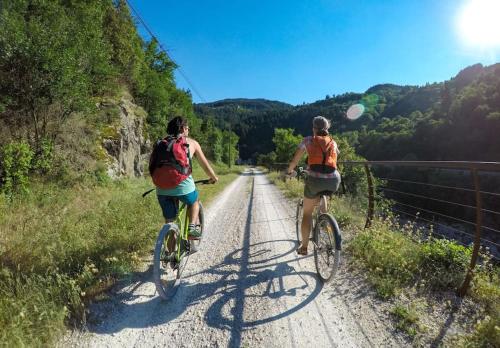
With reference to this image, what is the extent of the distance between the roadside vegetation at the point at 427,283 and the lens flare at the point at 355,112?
385ft

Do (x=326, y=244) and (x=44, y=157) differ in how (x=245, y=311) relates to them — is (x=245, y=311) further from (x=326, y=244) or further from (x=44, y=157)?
(x=44, y=157)

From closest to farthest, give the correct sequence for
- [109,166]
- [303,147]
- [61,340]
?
[61,340], [303,147], [109,166]

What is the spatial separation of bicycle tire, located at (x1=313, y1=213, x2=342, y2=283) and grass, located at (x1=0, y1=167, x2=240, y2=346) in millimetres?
2637

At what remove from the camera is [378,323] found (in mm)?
2738

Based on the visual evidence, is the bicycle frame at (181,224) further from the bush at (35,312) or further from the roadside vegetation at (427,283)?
the roadside vegetation at (427,283)

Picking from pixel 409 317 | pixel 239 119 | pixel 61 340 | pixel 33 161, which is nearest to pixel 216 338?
pixel 61 340

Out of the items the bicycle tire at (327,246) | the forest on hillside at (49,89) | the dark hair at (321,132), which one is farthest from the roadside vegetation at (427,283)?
the forest on hillside at (49,89)

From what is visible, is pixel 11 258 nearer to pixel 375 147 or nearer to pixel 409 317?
pixel 409 317

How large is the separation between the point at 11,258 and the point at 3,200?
2.76m

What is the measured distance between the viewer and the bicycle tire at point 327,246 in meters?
3.46

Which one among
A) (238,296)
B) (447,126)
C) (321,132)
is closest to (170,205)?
(238,296)

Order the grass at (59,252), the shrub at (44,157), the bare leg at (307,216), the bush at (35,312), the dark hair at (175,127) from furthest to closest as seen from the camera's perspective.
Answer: the shrub at (44,157) < the bare leg at (307,216) < the dark hair at (175,127) < the grass at (59,252) < the bush at (35,312)

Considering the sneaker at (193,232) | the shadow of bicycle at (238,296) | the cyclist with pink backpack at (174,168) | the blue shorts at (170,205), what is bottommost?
the shadow of bicycle at (238,296)

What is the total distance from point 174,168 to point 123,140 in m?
10.7
